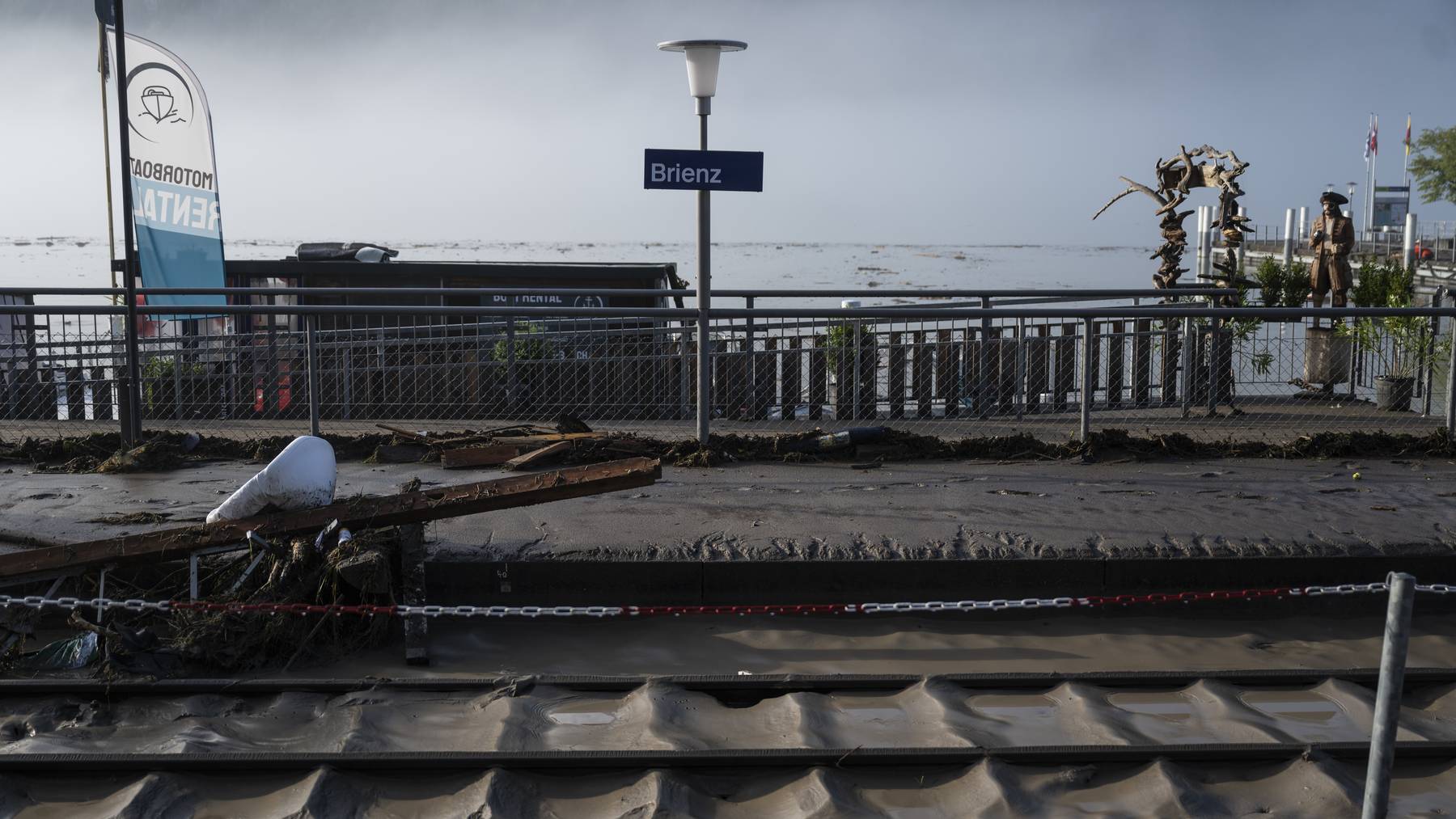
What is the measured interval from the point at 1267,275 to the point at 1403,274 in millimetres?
1562

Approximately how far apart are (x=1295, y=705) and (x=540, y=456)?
5617 millimetres

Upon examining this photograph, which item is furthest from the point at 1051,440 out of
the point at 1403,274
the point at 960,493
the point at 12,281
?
the point at 12,281

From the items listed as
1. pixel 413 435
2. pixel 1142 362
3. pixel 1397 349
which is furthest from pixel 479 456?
pixel 1397 349

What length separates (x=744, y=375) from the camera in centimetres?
1183

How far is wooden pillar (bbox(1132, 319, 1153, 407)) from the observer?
39.3 ft

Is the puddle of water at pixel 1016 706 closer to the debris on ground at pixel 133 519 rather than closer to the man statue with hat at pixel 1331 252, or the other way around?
the debris on ground at pixel 133 519

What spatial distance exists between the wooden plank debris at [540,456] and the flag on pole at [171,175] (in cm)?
508

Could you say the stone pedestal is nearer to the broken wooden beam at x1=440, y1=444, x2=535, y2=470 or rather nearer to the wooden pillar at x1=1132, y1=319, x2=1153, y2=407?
the wooden pillar at x1=1132, y1=319, x2=1153, y2=407

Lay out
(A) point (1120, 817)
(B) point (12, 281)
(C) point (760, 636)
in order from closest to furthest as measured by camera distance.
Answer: (A) point (1120, 817)
(C) point (760, 636)
(B) point (12, 281)

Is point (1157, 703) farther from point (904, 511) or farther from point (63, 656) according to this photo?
point (63, 656)

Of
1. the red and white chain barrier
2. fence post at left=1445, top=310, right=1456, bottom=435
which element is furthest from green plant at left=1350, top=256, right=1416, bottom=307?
the red and white chain barrier

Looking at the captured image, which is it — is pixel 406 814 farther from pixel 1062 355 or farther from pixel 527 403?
pixel 1062 355

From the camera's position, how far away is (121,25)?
9.90 meters

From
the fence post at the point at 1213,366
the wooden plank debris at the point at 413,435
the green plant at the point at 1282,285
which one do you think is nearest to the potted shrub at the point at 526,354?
the wooden plank debris at the point at 413,435
